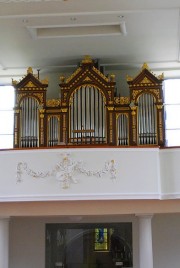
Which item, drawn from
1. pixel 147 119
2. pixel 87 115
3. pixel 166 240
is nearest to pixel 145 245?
pixel 166 240

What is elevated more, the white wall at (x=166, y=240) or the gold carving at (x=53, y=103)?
the gold carving at (x=53, y=103)

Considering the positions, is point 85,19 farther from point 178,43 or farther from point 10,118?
point 10,118

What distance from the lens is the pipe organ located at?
12539 mm

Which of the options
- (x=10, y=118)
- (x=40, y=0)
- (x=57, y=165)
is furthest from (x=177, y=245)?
(x=40, y=0)

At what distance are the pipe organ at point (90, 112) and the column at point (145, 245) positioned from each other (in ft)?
A: 6.79

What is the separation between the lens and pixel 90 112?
1270 centimetres

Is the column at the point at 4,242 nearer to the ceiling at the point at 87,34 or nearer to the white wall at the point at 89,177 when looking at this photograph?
the white wall at the point at 89,177

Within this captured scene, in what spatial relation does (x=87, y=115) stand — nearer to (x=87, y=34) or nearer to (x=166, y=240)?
(x=87, y=34)

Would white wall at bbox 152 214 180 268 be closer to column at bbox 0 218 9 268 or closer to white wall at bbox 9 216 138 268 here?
white wall at bbox 9 216 138 268

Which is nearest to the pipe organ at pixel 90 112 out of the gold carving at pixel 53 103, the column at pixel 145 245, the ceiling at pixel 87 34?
the gold carving at pixel 53 103

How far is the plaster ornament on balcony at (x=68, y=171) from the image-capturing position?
1019 cm

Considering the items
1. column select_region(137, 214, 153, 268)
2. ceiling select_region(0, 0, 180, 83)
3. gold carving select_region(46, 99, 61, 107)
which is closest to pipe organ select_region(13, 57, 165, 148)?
gold carving select_region(46, 99, 61, 107)

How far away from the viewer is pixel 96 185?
33.3ft

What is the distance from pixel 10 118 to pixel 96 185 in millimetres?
5369
